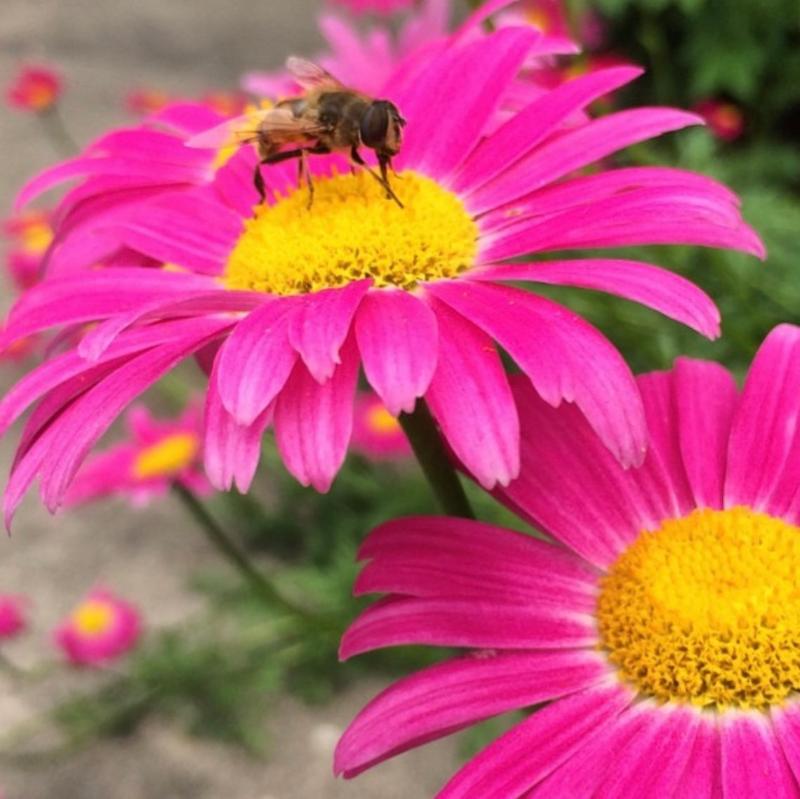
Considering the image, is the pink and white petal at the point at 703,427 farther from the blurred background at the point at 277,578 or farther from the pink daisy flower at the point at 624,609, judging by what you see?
the blurred background at the point at 277,578

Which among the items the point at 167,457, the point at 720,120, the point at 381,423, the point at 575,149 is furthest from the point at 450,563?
the point at 720,120

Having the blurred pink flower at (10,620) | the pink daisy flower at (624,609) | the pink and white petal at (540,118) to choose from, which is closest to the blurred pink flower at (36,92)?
the blurred pink flower at (10,620)

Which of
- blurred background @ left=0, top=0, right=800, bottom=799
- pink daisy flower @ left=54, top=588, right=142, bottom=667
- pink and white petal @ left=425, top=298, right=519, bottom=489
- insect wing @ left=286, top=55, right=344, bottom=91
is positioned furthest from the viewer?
pink daisy flower @ left=54, top=588, right=142, bottom=667

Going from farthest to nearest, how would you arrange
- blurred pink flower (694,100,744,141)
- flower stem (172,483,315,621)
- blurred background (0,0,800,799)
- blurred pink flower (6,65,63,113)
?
blurred pink flower (6,65,63,113) → blurred pink flower (694,100,744,141) → blurred background (0,0,800,799) → flower stem (172,483,315,621)

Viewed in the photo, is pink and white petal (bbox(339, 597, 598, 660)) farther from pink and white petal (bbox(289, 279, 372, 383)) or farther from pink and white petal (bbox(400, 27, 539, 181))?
pink and white petal (bbox(400, 27, 539, 181))

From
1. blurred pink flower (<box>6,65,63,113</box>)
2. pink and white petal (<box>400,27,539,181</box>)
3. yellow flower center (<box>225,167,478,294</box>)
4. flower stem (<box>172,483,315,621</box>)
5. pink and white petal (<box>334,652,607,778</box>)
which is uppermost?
blurred pink flower (<box>6,65,63,113</box>)

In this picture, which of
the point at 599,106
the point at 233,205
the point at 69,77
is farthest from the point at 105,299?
the point at 69,77

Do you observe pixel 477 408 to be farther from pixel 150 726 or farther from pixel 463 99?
pixel 150 726

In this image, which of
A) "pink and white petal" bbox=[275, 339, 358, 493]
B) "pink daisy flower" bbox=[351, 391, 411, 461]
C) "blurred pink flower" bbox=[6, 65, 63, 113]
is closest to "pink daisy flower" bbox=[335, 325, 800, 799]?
"pink and white petal" bbox=[275, 339, 358, 493]
